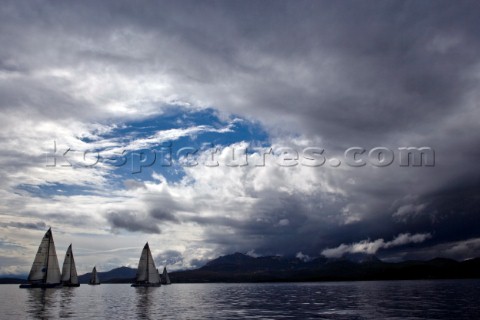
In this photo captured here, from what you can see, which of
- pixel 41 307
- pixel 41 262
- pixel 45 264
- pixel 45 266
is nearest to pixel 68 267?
pixel 45 266

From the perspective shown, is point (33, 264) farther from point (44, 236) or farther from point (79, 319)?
point (79, 319)

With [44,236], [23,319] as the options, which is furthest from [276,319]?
[44,236]

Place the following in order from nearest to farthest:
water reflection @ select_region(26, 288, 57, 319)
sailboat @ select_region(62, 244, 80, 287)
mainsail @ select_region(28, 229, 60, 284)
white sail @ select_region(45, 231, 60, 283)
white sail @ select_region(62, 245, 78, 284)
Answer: water reflection @ select_region(26, 288, 57, 319) → mainsail @ select_region(28, 229, 60, 284) → white sail @ select_region(45, 231, 60, 283) → sailboat @ select_region(62, 244, 80, 287) → white sail @ select_region(62, 245, 78, 284)

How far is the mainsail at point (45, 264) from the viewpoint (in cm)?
16046

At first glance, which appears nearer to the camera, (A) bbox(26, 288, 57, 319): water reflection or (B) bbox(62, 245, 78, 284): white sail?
(A) bbox(26, 288, 57, 319): water reflection

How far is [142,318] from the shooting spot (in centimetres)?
6712

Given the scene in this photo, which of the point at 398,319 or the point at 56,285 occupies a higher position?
the point at 398,319

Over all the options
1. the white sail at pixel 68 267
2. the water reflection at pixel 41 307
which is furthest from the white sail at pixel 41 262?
the water reflection at pixel 41 307

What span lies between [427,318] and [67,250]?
6868 inches

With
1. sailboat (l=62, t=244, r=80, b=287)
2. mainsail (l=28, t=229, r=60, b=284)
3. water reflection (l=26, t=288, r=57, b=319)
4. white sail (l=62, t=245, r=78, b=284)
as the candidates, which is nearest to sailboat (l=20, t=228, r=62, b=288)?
mainsail (l=28, t=229, r=60, b=284)

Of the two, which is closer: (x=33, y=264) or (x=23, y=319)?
(x=23, y=319)

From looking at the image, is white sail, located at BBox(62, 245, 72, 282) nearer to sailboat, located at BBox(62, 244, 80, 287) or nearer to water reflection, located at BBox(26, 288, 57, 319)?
sailboat, located at BBox(62, 244, 80, 287)

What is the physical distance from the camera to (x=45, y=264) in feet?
534

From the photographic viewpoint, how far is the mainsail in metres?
160
